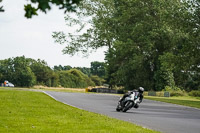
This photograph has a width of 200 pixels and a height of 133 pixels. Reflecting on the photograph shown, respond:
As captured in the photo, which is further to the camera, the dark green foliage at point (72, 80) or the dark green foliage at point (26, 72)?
the dark green foliage at point (72, 80)

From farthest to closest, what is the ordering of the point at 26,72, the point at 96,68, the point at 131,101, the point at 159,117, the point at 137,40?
the point at 96,68
the point at 26,72
the point at 137,40
the point at 131,101
the point at 159,117

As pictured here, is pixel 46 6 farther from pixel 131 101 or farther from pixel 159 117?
pixel 131 101

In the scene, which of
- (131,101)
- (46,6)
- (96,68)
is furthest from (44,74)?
(46,6)

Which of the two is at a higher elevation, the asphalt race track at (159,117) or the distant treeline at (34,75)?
the distant treeline at (34,75)

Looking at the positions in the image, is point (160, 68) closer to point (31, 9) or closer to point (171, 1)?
point (171, 1)

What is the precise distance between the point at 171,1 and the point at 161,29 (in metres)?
3.49

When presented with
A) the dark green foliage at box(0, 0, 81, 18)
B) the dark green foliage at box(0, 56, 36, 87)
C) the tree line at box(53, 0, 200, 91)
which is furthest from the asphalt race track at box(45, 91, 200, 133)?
the dark green foliage at box(0, 56, 36, 87)

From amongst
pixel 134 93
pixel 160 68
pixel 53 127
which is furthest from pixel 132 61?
pixel 53 127

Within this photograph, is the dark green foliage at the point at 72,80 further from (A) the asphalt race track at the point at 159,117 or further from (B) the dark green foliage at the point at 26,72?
(A) the asphalt race track at the point at 159,117

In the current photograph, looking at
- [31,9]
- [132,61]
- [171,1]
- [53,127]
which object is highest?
[171,1]

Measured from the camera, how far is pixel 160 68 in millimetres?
57531

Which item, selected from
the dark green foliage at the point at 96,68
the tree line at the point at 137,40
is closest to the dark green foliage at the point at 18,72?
the tree line at the point at 137,40

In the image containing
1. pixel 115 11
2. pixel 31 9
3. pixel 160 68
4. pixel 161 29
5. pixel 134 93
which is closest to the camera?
pixel 31 9

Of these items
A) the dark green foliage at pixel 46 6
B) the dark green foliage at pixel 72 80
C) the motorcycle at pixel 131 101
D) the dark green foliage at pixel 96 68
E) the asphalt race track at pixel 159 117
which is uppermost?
the dark green foliage at pixel 96 68
